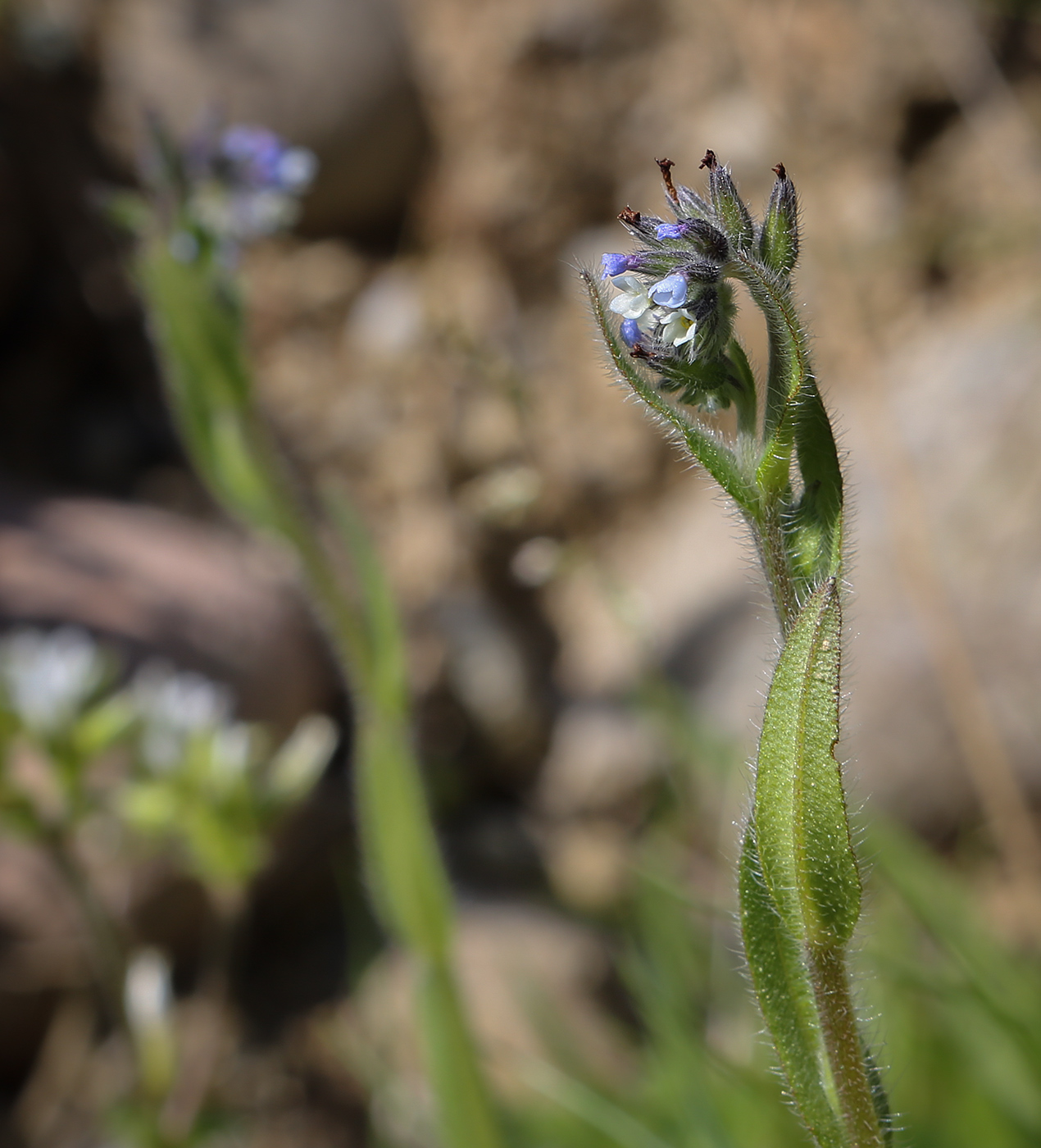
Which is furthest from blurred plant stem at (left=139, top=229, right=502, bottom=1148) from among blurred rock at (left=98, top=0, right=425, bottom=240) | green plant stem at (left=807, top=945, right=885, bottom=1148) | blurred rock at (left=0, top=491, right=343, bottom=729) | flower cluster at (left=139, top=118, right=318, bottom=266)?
blurred rock at (left=98, top=0, right=425, bottom=240)

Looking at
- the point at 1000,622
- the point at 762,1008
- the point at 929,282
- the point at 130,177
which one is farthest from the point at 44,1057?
the point at 929,282

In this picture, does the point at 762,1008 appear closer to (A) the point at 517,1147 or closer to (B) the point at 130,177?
(A) the point at 517,1147

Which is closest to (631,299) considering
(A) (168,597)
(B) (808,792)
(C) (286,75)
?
(B) (808,792)

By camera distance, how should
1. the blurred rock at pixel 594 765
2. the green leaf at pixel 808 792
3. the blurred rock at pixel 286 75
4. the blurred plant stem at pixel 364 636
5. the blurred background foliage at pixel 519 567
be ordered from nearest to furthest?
the green leaf at pixel 808 792 → the blurred plant stem at pixel 364 636 → the blurred background foliage at pixel 519 567 → the blurred rock at pixel 594 765 → the blurred rock at pixel 286 75

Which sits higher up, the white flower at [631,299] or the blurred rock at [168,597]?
the blurred rock at [168,597]

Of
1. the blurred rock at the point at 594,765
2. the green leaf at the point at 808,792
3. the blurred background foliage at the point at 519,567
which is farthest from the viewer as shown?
the blurred rock at the point at 594,765

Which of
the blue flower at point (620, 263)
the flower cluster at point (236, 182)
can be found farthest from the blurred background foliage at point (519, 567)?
the blue flower at point (620, 263)

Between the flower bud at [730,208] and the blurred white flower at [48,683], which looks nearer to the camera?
the flower bud at [730,208]

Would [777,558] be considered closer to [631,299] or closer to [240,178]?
[631,299]

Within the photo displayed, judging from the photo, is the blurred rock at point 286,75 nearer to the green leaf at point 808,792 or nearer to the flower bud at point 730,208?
the flower bud at point 730,208
